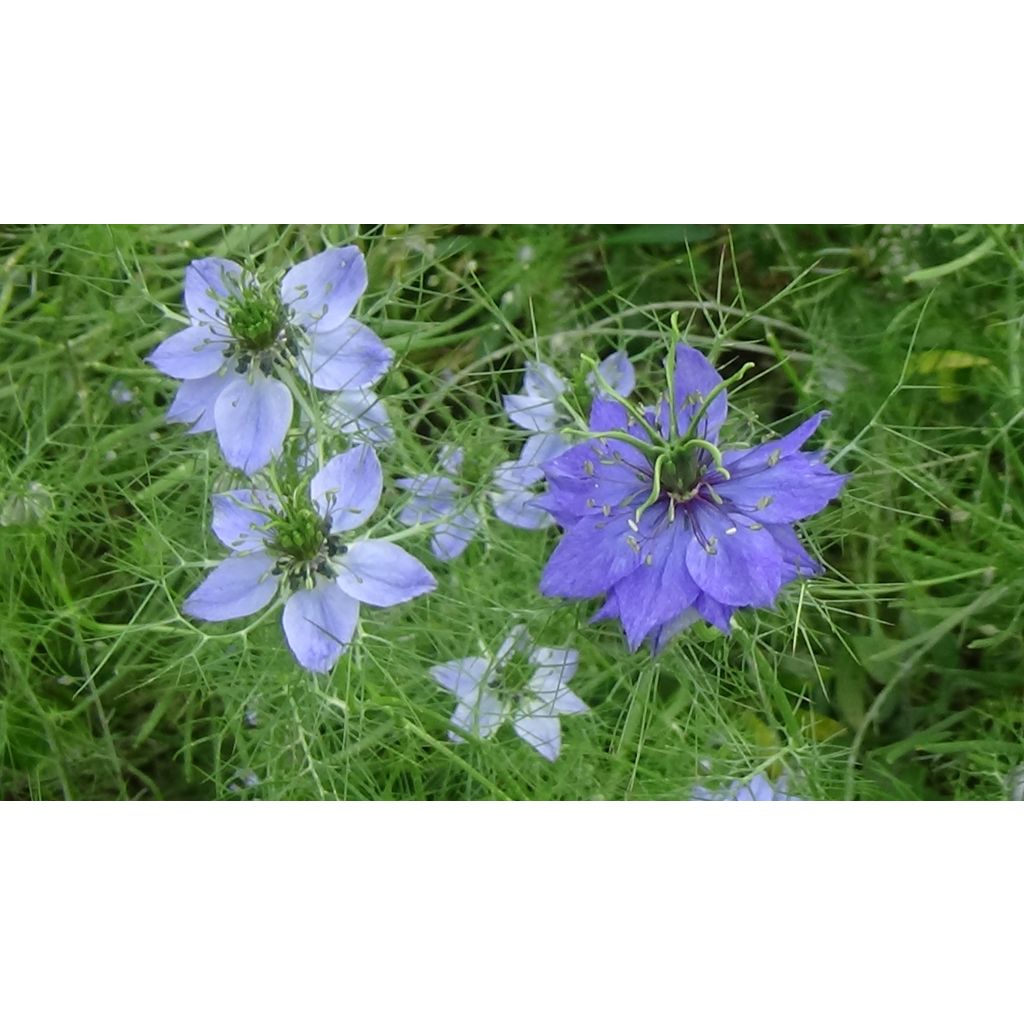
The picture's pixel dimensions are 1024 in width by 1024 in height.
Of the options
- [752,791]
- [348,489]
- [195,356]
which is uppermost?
[195,356]

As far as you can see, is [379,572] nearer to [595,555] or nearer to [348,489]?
[348,489]

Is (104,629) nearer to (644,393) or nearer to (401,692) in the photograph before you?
(401,692)

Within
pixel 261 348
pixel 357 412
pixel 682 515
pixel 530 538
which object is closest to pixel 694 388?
pixel 682 515

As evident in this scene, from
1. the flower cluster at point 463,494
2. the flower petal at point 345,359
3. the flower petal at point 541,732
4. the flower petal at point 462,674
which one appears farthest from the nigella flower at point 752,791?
the flower petal at point 345,359

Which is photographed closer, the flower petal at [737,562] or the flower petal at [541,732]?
the flower petal at [737,562]

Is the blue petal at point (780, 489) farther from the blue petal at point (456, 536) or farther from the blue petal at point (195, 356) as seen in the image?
the blue petal at point (195, 356)

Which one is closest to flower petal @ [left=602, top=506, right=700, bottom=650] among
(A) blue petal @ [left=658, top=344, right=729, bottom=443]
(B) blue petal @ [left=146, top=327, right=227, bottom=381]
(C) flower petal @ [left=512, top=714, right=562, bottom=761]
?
(A) blue petal @ [left=658, top=344, right=729, bottom=443]
